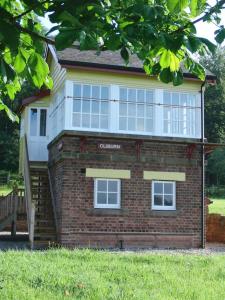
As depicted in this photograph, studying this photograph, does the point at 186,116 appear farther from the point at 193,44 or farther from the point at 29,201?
the point at 193,44

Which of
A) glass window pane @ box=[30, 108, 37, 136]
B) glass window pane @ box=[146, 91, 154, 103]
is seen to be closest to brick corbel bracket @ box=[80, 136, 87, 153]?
glass window pane @ box=[146, 91, 154, 103]

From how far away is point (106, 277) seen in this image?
365 inches

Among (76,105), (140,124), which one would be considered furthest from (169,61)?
(140,124)

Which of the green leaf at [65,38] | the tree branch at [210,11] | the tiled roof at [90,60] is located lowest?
the green leaf at [65,38]

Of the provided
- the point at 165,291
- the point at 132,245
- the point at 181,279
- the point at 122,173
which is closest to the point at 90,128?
the point at 122,173

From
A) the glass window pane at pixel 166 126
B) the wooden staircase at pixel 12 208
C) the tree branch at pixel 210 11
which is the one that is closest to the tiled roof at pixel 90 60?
the glass window pane at pixel 166 126

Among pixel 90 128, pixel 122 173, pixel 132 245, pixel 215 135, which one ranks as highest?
pixel 215 135

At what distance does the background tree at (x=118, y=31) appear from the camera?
3.02 metres

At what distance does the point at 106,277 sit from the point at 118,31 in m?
6.63

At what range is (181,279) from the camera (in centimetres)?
936

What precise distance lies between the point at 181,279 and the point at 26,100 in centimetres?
1268

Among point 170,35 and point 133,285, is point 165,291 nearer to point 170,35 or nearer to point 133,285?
point 133,285

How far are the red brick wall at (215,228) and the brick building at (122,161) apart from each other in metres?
2.82

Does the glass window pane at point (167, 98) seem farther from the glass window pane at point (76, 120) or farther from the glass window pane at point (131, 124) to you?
the glass window pane at point (76, 120)
